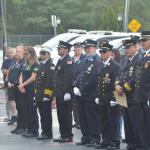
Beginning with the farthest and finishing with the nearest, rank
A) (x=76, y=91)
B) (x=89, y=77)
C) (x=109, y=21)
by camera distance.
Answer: (x=109, y=21)
(x=76, y=91)
(x=89, y=77)

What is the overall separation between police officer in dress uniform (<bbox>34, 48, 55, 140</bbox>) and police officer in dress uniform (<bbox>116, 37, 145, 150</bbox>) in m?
2.30

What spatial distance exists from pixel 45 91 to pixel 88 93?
50.0 inches

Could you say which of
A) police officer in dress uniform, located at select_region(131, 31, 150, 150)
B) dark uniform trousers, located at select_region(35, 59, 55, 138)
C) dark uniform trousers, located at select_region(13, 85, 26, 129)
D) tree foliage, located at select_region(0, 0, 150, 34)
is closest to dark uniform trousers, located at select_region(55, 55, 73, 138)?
dark uniform trousers, located at select_region(35, 59, 55, 138)

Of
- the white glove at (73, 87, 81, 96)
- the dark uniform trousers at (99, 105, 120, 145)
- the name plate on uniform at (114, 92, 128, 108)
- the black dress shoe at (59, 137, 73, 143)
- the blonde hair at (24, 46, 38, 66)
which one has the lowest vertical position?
the black dress shoe at (59, 137, 73, 143)

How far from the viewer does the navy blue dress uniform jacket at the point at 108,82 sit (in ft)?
38.7

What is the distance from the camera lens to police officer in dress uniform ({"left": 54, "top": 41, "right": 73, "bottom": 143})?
12781 mm

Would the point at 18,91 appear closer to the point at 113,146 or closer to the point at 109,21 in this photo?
the point at 113,146

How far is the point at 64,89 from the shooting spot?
12781 mm

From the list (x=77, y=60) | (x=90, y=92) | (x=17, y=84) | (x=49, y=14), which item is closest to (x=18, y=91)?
(x=17, y=84)

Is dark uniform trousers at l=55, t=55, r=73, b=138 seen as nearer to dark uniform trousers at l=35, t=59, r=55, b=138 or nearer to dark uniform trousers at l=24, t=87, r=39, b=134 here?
dark uniform trousers at l=35, t=59, r=55, b=138

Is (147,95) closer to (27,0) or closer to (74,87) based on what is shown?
(74,87)

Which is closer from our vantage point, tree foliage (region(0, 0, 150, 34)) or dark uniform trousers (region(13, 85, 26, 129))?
dark uniform trousers (region(13, 85, 26, 129))

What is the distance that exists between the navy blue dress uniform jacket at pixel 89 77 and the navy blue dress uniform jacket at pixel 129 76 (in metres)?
1.05

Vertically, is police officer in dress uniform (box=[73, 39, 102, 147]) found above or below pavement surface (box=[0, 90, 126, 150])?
above
